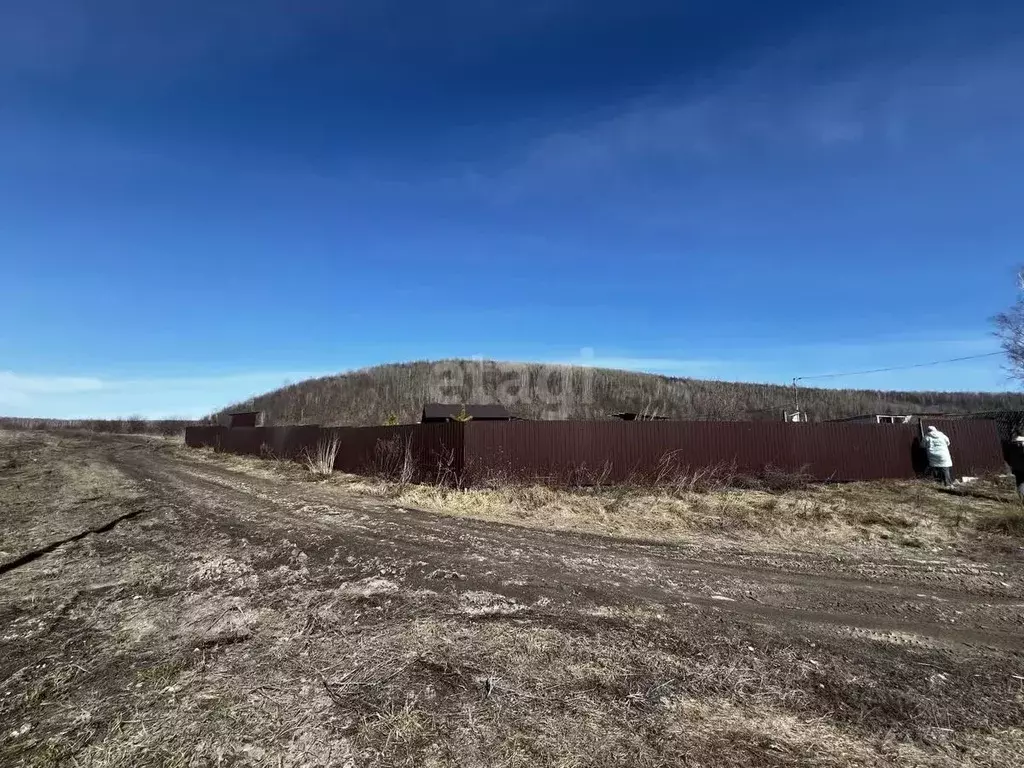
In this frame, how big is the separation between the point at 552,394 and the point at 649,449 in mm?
80860

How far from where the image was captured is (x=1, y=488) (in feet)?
→ 45.3

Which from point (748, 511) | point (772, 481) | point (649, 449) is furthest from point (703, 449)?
point (748, 511)

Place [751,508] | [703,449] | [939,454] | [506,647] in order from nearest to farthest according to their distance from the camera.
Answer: [506,647] → [751,508] → [703,449] → [939,454]

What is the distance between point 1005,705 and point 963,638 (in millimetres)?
1297

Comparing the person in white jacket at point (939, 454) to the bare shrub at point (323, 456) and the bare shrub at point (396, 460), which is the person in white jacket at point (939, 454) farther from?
the bare shrub at point (323, 456)

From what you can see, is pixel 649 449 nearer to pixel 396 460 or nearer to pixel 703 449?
pixel 703 449

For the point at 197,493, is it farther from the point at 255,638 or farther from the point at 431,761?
the point at 431,761

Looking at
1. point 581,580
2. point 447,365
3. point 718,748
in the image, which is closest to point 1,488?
point 581,580

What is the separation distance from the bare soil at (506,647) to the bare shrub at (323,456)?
29.6 feet

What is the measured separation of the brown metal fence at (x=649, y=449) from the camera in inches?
550

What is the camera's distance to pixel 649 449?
582 inches

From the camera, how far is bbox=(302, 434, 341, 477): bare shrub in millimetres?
18130

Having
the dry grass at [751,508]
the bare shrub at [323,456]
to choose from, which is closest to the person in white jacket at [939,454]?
the dry grass at [751,508]

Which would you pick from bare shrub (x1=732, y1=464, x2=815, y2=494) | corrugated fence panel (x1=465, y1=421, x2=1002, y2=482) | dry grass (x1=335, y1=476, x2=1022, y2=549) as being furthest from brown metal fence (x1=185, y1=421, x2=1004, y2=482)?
dry grass (x1=335, y1=476, x2=1022, y2=549)
